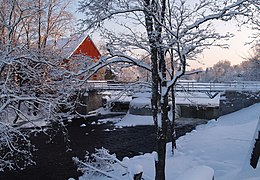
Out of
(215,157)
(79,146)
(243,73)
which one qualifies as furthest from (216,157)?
(243,73)

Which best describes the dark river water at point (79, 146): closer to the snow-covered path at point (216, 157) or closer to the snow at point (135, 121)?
the snow at point (135, 121)

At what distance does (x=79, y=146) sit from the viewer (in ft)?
44.0

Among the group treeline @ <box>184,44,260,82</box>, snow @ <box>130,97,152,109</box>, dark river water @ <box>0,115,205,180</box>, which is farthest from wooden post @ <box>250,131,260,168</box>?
snow @ <box>130,97,152,109</box>

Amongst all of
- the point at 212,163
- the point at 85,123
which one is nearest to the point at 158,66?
the point at 212,163

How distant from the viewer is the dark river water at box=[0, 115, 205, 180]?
9.59m

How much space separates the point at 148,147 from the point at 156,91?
7.74m

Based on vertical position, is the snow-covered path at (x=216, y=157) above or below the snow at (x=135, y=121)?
above

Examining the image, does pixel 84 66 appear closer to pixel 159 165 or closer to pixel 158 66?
pixel 158 66

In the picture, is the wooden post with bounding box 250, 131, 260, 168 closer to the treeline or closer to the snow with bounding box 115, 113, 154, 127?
the treeline

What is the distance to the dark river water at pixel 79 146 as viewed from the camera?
9594mm

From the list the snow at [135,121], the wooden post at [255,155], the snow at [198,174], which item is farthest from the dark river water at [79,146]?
the snow at [198,174]

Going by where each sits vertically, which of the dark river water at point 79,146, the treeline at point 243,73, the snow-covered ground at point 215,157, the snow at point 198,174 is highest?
the treeline at point 243,73

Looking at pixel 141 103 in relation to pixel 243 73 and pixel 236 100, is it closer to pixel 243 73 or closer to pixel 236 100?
pixel 236 100

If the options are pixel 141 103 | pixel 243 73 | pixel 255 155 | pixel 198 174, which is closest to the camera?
pixel 198 174
